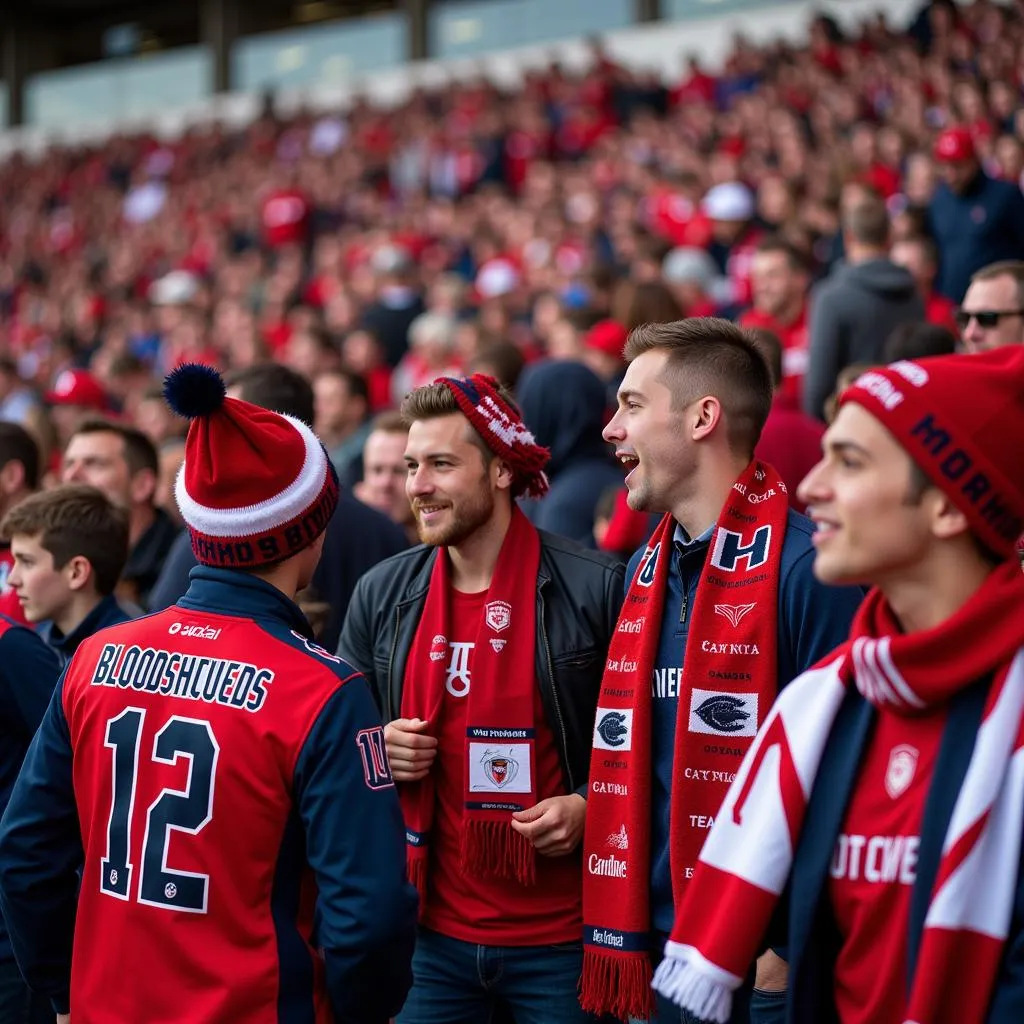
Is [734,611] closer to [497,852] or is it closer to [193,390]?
[497,852]

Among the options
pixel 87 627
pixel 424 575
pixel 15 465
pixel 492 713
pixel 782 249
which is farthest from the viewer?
pixel 782 249

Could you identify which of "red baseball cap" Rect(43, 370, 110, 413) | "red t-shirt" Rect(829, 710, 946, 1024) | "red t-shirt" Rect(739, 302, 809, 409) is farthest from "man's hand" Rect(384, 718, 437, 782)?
"red baseball cap" Rect(43, 370, 110, 413)

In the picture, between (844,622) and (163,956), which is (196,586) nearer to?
(163,956)

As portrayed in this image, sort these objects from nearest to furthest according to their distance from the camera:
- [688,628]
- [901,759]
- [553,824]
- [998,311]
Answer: [901,759] < [688,628] < [553,824] < [998,311]

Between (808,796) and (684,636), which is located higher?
(684,636)

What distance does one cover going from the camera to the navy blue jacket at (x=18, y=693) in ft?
10.8

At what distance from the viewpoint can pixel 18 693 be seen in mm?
3297

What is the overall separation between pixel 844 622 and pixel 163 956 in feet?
4.67

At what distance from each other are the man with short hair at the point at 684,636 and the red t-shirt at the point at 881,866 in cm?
58

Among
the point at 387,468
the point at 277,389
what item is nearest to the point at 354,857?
the point at 277,389

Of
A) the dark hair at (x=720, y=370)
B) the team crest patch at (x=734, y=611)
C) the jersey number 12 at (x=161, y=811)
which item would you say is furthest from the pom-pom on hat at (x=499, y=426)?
the jersey number 12 at (x=161, y=811)

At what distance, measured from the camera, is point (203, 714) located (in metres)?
2.53

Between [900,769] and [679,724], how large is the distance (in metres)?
0.72

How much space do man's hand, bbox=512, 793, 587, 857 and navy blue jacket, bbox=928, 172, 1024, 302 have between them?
5153mm
